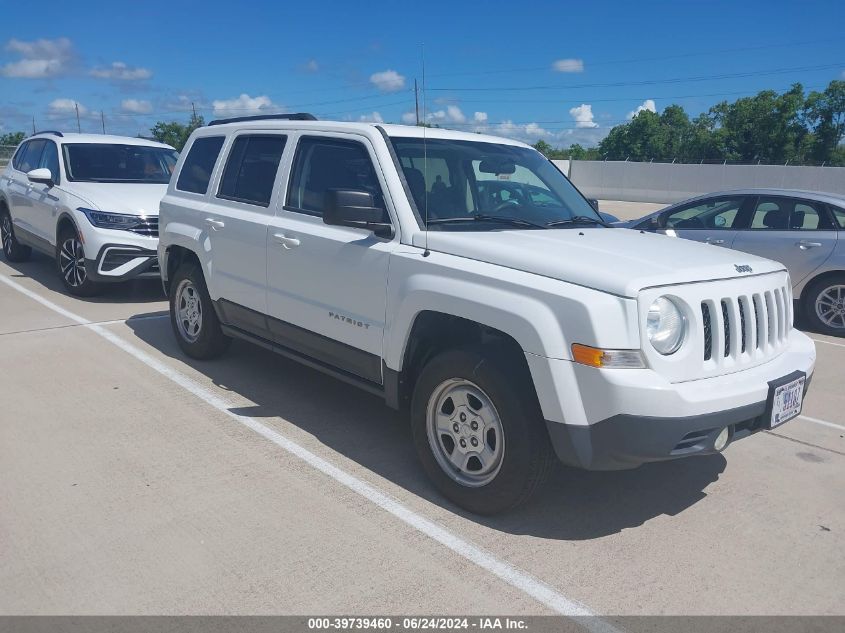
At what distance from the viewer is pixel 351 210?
4.23m

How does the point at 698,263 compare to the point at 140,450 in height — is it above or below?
above

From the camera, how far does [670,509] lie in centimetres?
419

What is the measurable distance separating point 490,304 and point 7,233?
1045cm

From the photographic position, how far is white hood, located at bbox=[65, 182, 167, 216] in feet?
28.5

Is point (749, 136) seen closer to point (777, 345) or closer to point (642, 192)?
point (642, 192)

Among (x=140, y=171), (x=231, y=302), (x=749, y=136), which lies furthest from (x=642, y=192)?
(x=231, y=302)

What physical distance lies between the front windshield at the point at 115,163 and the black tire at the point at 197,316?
3756 mm

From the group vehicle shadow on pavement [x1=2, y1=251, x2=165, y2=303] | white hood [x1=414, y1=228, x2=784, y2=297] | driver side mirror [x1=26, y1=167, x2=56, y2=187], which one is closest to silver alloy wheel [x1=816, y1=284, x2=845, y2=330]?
white hood [x1=414, y1=228, x2=784, y2=297]

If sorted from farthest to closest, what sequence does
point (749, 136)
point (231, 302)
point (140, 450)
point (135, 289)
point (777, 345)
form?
point (749, 136), point (135, 289), point (231, 302), point (140, 450), point (777, 345)

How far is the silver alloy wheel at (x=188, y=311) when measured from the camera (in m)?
6.42

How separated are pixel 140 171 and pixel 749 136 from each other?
194ft

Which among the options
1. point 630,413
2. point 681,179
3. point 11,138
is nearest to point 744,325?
point 630,413

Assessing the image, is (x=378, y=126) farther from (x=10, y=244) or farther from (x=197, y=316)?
(x=10, y=244)

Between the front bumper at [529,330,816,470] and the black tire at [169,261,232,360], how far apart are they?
141 inches
